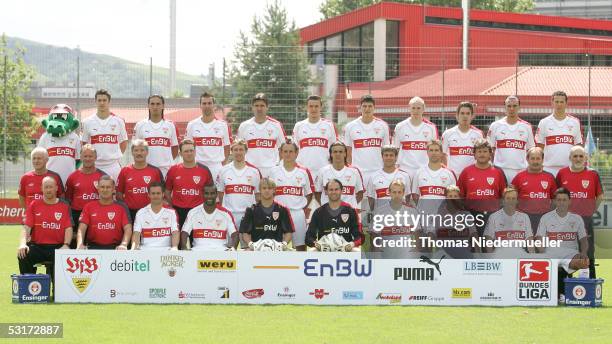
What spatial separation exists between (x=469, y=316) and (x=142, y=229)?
3.85 m

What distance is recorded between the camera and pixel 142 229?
11000mm

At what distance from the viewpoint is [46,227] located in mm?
10836

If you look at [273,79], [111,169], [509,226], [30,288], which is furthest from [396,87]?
[30,288]

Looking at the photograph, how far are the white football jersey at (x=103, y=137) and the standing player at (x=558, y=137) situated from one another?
5379mm

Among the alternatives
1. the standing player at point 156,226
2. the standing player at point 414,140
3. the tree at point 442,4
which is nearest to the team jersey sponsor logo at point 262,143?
the standing player at point 414,140

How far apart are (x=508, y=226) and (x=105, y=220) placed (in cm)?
450

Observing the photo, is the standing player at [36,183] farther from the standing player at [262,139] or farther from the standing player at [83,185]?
the standing player at [262,139]

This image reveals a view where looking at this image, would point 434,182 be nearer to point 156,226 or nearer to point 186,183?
point 186,183

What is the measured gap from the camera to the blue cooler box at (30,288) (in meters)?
10.2

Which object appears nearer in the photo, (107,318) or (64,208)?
(107,318)

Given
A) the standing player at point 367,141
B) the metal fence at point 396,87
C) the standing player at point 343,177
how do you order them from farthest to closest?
the metal fence at point 396,87
the standing player at point 367,141
the standing player at point 343,177

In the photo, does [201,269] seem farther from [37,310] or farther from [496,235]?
[496,235]

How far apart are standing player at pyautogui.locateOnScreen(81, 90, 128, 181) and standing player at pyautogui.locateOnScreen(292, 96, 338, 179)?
7.69 feet

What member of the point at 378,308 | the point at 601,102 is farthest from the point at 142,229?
the point at 601,102
